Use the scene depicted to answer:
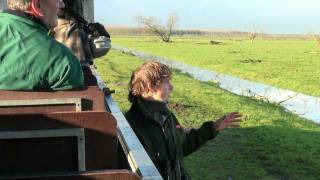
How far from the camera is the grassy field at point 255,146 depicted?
288 inches

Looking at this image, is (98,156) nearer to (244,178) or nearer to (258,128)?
(244,178)

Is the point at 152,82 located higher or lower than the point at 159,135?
higher

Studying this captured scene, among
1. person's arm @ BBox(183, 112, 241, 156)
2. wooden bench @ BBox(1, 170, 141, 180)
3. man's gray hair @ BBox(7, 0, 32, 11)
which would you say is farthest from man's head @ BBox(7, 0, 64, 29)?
person's arm @ BBox(183, 112, 241, 156)

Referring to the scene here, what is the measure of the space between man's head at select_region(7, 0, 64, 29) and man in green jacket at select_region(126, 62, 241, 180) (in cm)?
68

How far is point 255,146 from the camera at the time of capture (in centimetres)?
863

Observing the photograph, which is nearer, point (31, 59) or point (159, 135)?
point (31, 59)

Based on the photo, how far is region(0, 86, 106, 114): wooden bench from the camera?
2.78 metres

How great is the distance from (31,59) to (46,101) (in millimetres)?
206

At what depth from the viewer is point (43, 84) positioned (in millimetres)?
2877

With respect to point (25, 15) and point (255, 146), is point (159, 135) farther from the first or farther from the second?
point (255, 146)

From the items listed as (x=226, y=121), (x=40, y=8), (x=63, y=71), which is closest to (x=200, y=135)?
(x=226, y=121)

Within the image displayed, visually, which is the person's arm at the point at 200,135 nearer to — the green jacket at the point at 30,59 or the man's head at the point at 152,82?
the man's head at the point at 152,82

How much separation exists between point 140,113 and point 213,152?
4923mm

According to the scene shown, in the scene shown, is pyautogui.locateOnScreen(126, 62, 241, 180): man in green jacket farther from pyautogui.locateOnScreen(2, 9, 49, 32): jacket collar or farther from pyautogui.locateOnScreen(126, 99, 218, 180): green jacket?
pyautogui.locateOnScreen(2, 9, 49, 32): jacket collar
